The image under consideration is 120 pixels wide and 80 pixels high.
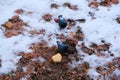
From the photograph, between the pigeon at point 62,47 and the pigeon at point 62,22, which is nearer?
the pigeon at point 62,47

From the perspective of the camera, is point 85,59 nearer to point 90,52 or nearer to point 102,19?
point 90,52

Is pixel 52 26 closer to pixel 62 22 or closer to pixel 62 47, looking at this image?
pixel 62 22

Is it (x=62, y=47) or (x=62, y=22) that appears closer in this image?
(x=62, y=47)

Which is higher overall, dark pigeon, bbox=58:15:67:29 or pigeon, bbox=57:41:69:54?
dark pigeon, bbox=58:15:67:29

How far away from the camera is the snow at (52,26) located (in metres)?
3.74

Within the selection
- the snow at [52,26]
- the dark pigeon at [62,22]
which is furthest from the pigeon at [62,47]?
the dark pigeon at [62,22]

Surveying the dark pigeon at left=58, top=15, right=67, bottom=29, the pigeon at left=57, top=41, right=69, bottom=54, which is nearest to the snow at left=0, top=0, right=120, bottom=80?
the dark pigeon at left=58, top=15, right=67, bottom=29

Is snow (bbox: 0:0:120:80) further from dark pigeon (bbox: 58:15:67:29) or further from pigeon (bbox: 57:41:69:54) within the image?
pigeon (bbox: 57:41:69:54)

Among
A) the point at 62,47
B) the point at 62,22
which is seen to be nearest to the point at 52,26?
the point at 62,22

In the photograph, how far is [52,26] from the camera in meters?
4.12

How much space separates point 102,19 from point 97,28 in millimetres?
218

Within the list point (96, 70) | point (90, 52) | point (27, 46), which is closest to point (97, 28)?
point (90, 52)

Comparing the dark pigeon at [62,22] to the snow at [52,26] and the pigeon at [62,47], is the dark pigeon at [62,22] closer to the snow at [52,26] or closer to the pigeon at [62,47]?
the snow at [52,26]

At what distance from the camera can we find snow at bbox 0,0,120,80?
3742mm
